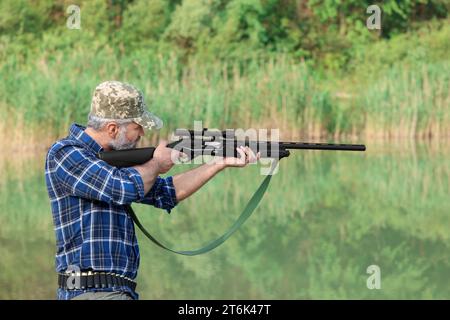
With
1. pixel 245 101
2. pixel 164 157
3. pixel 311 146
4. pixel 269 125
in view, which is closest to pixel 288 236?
pixel 269 125

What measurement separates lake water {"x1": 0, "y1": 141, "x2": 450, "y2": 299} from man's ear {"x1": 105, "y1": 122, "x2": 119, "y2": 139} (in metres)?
3.61

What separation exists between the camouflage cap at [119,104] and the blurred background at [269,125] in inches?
148

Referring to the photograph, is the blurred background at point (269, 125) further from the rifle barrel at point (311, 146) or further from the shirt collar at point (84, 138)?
the shirt collar at point (84, 138)

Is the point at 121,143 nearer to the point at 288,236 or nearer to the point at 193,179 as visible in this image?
the point at 193,179

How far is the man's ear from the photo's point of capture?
10.9 feet

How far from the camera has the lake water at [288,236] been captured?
24.2 feet

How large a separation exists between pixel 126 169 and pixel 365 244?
5904mm

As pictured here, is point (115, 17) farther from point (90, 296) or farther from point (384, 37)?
point (90, 296)

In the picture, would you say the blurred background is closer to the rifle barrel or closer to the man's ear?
the rifle barrel

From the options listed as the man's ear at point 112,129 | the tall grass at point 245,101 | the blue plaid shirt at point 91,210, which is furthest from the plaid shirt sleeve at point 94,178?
the tall grass at point 245,101

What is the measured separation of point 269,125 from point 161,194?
34.3 feet

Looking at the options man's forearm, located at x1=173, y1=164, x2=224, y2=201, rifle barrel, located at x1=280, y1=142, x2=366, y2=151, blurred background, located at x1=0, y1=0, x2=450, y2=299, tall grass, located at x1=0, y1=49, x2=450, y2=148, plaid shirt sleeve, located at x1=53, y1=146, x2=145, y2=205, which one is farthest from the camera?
tall grass, located at x1=0, y1=49, x2=450, y2=148

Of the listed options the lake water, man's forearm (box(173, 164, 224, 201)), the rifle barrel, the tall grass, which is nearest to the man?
man's forearm (box(173, 164, 224, 201))

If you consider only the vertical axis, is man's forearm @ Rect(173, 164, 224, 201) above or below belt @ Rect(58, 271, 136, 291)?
above
